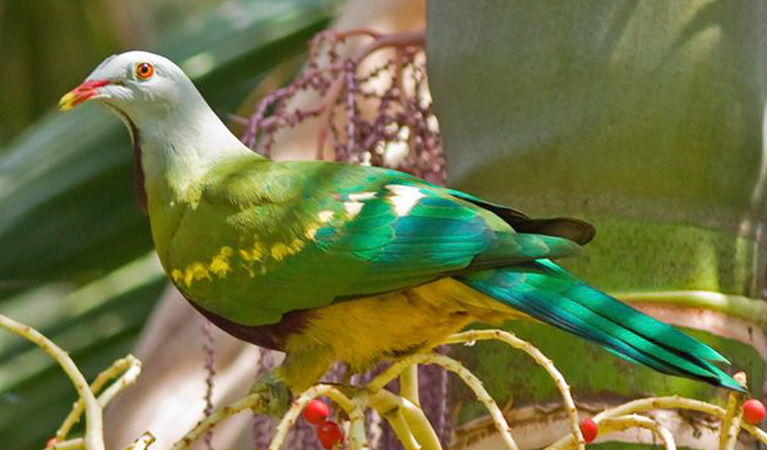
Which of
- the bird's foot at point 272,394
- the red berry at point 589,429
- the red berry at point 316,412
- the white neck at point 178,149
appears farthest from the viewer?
the white neck at point 178,149

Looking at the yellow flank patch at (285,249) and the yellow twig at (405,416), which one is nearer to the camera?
the yellow twig at (405,416)

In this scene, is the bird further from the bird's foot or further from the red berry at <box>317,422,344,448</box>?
the red berry at <box>317,422,344,448</box>

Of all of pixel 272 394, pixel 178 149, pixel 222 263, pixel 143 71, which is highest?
pixel 143 71

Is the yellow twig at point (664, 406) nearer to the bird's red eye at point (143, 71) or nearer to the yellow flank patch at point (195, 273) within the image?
the yellow flank patch at point (195, 273)

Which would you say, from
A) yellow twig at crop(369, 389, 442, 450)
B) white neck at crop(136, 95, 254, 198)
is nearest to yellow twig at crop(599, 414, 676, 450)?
yellow twig at crop(369, 389, 442, 450)

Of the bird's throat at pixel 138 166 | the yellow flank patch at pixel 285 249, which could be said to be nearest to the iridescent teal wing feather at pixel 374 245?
the yellow flank patch at pixel 285 249

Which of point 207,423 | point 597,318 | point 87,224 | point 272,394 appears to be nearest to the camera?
point 207,423

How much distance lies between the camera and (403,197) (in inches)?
68.7

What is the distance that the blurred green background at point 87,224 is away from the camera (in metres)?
2.75

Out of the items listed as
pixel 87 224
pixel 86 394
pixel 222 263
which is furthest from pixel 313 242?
pixel 87 224

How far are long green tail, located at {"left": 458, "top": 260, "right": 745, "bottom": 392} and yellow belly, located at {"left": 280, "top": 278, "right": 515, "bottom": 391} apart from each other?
54 millimetres

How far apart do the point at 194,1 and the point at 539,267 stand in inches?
145

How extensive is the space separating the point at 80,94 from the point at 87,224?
1.13 metres

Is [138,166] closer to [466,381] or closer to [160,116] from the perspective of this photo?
[160,116]
